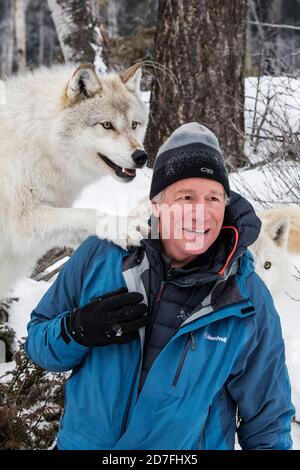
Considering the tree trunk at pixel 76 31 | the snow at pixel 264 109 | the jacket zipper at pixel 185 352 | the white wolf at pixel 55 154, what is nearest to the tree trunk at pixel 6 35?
the tree trunk at pixel 76 31

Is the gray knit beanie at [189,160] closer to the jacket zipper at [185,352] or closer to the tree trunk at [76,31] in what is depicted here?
the jacket zipper at [185,352]

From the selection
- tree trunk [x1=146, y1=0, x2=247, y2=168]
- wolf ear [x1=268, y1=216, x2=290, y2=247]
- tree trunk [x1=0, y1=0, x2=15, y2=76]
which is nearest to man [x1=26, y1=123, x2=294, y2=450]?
wolf ear [x1=268, y1=216, x2=290, y2=247]

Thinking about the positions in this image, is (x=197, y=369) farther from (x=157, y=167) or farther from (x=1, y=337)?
(x=1, y=337)

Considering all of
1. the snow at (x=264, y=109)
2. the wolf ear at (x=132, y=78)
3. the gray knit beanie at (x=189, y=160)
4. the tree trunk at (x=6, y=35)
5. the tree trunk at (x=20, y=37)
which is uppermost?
the gray knit beanie at (x=189, y=160)

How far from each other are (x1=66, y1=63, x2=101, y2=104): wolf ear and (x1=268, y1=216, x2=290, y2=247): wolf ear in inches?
64.1

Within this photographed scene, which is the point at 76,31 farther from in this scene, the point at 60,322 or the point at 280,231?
the point at 60,322

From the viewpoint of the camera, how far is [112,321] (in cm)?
196

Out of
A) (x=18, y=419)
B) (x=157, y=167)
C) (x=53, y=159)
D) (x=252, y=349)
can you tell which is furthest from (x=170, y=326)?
(x=53, y=159)

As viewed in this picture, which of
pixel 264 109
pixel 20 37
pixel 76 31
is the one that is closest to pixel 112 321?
pixel 264 109

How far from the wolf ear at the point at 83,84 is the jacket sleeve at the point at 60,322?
1600 millimetres

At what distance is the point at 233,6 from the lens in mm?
6391

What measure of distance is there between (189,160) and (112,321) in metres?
0.68

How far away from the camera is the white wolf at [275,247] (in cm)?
405

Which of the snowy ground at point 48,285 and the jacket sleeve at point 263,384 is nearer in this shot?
the jacket sleeve at point 263,384
